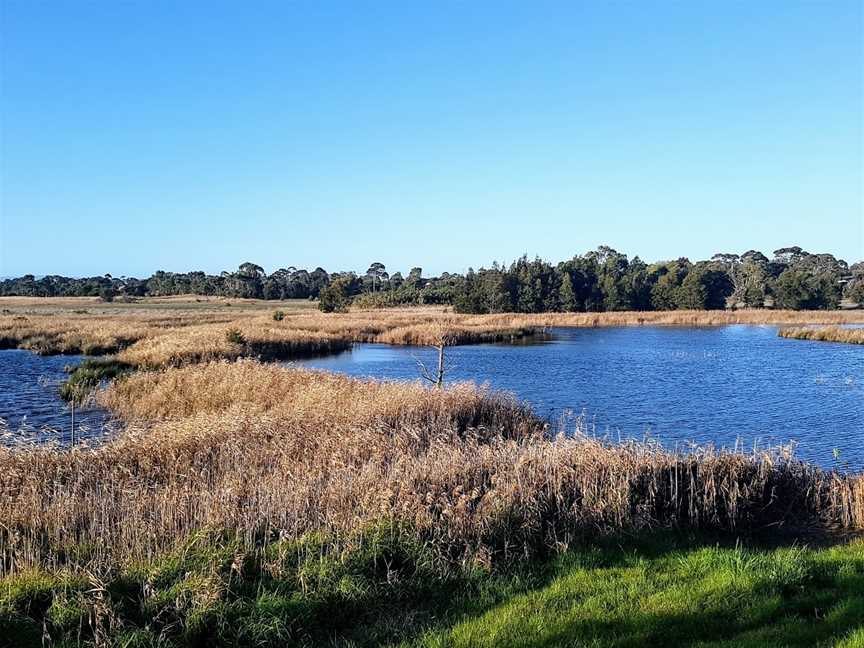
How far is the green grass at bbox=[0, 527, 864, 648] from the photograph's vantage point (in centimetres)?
564

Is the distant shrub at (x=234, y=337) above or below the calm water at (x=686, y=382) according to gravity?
above

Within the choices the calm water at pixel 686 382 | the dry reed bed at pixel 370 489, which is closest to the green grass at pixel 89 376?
the calm water at pixel 686 382

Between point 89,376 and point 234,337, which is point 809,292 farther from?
point 89,376

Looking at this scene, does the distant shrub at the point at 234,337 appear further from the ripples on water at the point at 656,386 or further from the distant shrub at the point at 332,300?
the distant shrub at the point at 332,300

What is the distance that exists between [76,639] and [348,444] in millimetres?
6464

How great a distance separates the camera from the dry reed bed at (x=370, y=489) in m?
7.75

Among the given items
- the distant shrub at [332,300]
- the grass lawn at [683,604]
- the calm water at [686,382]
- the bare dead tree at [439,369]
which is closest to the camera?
the grass lawn at [683,604]

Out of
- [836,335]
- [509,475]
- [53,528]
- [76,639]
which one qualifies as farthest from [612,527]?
[836,335]

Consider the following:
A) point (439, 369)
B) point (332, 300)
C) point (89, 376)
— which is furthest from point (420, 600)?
point (332, 300)

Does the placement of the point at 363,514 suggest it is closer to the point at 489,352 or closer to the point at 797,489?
the point at 797,489

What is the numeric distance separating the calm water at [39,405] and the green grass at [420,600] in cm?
698

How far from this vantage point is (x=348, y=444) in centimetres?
1193

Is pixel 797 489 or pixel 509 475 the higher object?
pixel 509 475

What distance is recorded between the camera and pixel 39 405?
2325 cm
